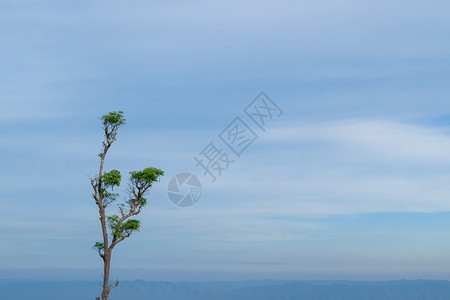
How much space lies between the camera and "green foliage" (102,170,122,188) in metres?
36.3

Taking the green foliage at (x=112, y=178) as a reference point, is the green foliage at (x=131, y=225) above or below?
below

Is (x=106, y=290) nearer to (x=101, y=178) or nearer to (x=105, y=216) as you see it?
(x=105, y=216)

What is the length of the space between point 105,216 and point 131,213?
185 cm

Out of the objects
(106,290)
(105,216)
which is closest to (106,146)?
(105,216)

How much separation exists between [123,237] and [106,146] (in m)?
6.29

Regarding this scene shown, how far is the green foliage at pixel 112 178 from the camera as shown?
36281 millimetres

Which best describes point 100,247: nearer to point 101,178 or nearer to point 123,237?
point 123,237

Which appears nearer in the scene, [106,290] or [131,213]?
[106,290]

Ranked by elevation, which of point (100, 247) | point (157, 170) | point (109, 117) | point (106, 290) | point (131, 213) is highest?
point (109, 117)

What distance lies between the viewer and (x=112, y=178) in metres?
36.3

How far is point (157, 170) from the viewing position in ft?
123

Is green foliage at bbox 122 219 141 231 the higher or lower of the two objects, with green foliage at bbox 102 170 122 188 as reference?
lower

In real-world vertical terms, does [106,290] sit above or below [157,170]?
below

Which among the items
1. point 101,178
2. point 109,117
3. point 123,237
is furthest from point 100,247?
point 109,117
